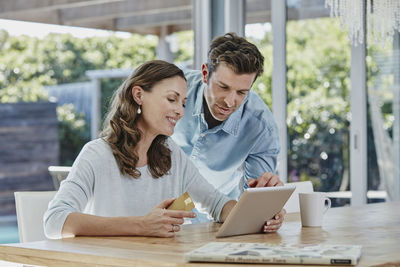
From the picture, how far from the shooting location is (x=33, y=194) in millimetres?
2090

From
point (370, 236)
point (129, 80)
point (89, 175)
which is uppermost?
point (129, 80)

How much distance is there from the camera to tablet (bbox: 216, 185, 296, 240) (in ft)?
5.69

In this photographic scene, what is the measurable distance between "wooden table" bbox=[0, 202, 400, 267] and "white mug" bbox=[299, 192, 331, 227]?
3cm

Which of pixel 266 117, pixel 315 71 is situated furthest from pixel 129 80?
pixel 315 71

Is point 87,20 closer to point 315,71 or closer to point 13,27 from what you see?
point 13,27

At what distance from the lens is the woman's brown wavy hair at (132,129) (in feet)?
6.63

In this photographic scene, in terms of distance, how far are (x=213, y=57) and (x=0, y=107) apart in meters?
1.87

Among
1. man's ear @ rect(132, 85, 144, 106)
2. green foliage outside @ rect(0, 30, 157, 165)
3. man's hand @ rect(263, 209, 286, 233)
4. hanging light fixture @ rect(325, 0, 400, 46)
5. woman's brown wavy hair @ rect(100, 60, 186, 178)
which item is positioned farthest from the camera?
green foliage outside @ rect(0, 30, 157, 165)

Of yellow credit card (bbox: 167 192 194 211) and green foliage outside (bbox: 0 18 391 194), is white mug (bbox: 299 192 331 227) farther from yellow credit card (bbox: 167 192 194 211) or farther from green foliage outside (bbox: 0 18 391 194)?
green foliage outside (bbox: 0 18 391 194)

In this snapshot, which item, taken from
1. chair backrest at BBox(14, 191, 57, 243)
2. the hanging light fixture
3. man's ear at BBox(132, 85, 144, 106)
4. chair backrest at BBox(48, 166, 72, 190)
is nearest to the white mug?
man's ear at BBox(132, 85, 144, 106)

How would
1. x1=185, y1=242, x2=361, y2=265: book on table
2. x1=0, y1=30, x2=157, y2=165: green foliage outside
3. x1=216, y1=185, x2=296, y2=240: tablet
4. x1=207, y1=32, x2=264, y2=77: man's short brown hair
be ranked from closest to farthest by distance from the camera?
x1=185, y1=242, x2=361, y2=265: book on table
x1=216, y1=185, x2=296, y2=240: tablet
x1=207, y1=32, x2=264, y2=77: man's short brown hair
x1=0, y1=30, x2=157, y2=165: green foliage outside

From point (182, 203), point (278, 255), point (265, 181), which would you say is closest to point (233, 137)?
point (265, 181)

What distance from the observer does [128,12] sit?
431cm

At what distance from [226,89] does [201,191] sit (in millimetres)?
392
